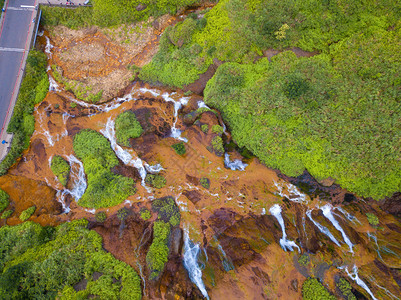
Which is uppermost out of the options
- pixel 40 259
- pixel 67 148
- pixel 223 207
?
pixel 223 207

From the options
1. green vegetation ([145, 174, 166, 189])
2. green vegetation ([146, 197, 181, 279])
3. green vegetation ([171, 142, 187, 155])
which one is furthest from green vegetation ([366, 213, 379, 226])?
green vegetation ([145, 174, 166, 189])

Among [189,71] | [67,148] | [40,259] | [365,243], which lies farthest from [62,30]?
[365,243]

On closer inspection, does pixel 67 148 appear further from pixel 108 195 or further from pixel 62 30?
pixel 62 30

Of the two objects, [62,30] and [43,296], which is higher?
[62,30]

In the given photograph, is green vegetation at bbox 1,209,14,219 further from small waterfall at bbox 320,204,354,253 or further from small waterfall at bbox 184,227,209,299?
small waterfall at bbox 320,204,354,253

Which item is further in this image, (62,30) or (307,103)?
(62,30)

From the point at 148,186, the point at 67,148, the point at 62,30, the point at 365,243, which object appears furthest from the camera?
the point at 62,30

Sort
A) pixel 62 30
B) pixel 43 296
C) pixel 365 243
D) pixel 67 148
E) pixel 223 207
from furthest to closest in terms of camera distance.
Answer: pixel 62 30, pixel 67 148, pixel 223 207, pixel 365 243, pixel 43 296

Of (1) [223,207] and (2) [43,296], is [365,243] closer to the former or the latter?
(1) [223,207]
